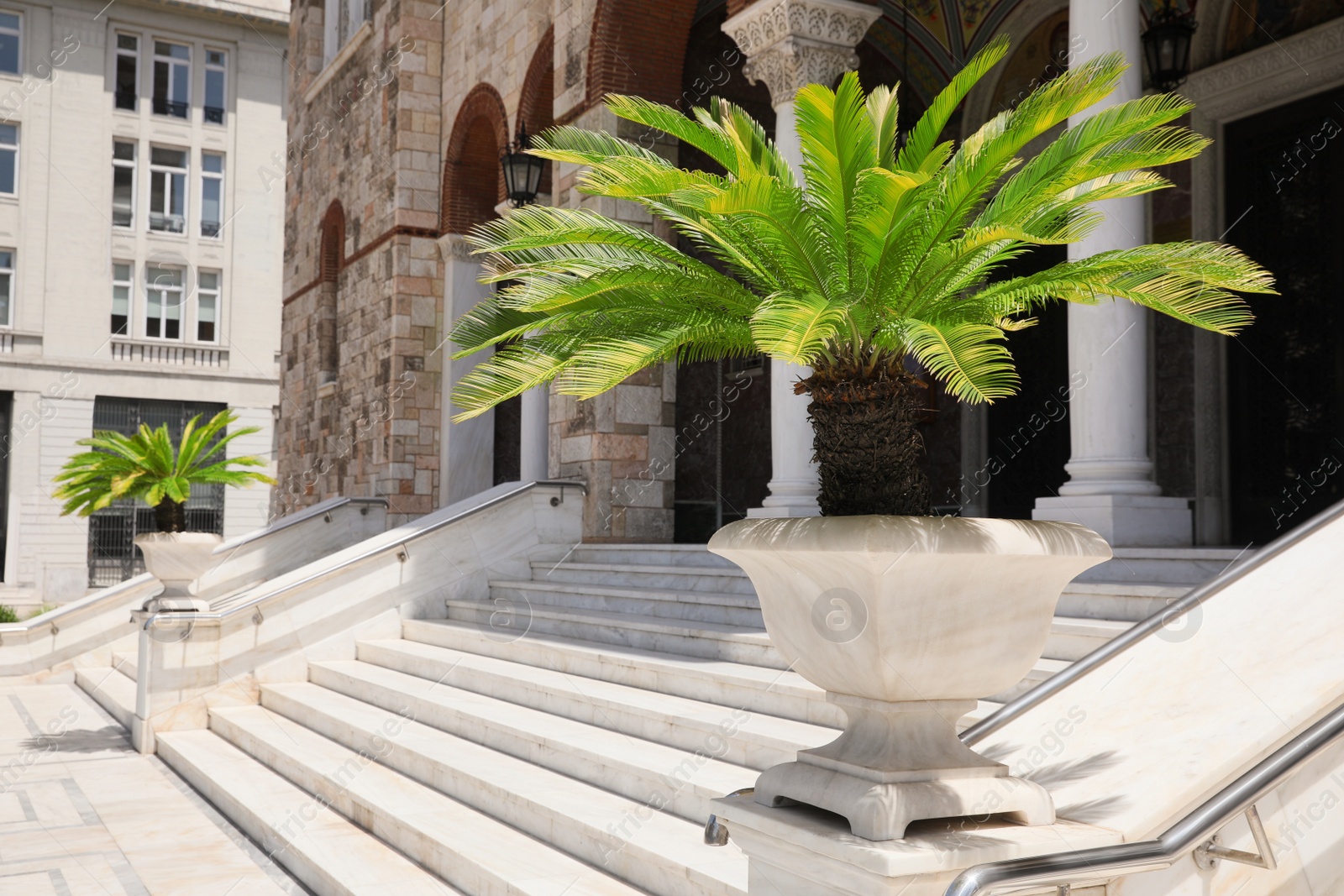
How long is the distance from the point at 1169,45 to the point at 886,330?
6452 mm

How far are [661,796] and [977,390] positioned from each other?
119 inches

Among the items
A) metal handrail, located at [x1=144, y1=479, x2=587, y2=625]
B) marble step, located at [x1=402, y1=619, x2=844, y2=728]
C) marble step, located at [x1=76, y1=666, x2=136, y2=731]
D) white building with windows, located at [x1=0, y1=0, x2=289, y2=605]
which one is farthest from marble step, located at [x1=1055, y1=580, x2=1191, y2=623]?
white building with windows, located at [x1=0, y1=0, x2=289, y2=605]

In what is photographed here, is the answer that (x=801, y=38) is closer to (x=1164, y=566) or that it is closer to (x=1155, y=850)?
(x=1164, y=566)

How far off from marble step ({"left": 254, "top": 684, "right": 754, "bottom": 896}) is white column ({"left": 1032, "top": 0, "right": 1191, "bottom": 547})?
2.70 meters

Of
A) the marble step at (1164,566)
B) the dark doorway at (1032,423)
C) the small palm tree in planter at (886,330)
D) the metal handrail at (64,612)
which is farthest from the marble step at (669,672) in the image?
the metal handrail at (64,612)

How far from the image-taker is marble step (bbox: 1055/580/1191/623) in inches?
208

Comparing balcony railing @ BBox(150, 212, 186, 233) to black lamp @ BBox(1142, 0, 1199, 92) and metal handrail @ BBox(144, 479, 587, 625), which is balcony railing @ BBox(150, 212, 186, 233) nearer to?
metal handrail @ BBox(144, 479, 587, 625)

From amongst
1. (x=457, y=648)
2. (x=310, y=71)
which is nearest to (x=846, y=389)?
(x=457, y=648)

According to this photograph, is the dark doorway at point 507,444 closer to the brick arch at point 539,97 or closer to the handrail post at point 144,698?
the brick arch at point 539,97

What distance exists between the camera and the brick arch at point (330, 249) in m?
18.8

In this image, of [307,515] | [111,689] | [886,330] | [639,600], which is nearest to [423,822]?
[639,600]

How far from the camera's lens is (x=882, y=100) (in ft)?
11.4

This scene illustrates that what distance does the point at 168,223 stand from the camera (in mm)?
28984

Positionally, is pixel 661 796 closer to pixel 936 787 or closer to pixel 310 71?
pixel 936 787
